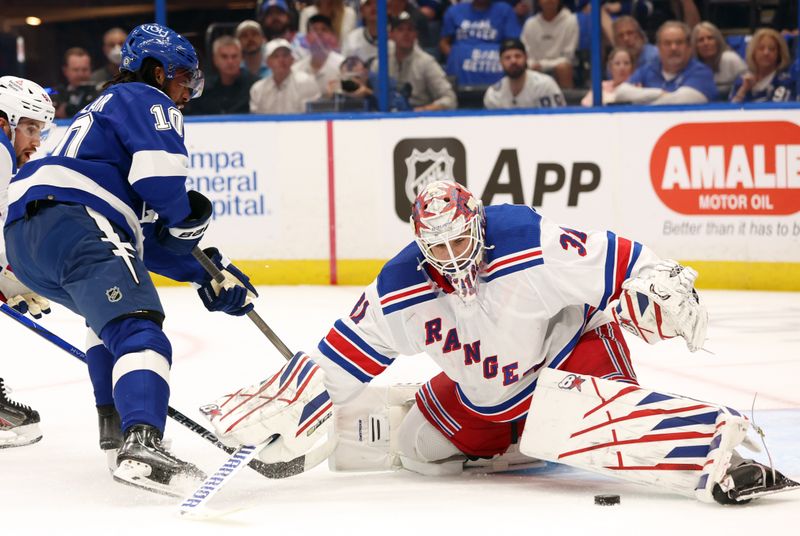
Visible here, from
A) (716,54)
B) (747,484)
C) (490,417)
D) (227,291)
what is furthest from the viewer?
(716,54)

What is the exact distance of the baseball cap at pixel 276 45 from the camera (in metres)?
7.26

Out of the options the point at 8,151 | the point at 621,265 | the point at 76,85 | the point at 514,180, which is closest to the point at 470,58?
the point at 514,180

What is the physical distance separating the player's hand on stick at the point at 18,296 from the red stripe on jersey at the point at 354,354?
A: 117cm

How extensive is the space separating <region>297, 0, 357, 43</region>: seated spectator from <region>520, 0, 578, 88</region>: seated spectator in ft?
3.10

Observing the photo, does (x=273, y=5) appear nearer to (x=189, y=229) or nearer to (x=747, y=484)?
(x=189, y=229)

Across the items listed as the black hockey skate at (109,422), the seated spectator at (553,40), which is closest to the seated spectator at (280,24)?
the seated spectator at (553,40)

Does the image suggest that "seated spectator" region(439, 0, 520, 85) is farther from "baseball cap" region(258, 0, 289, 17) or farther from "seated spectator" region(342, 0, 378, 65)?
"baseball cap" region(258, 0, 289, 17)

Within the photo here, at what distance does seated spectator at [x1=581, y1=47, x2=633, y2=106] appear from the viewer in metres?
6.62

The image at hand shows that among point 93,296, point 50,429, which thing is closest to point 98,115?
point 93,296

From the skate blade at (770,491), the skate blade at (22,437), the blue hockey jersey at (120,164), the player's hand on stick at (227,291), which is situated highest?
the blue hockey jersey at (120,164)

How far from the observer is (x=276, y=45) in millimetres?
7273

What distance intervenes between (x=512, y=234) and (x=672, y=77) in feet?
12.8

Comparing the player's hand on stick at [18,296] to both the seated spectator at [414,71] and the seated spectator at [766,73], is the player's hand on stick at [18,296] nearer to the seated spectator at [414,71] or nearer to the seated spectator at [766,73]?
the seated spectator at [414,71]

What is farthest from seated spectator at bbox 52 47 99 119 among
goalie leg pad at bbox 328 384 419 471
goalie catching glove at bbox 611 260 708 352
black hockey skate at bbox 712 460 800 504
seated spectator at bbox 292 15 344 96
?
black hockey skate at bbox 712 460 800 504
